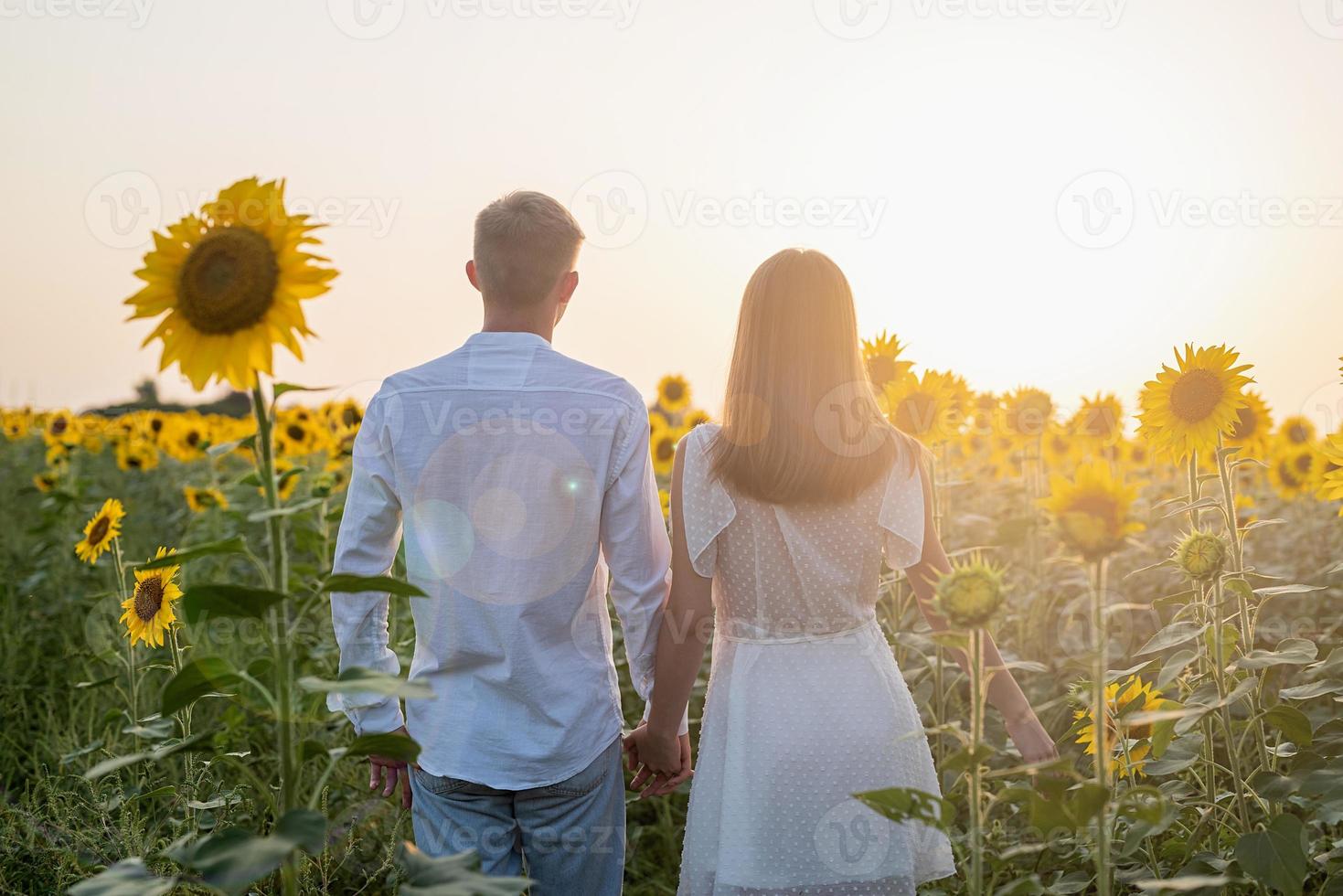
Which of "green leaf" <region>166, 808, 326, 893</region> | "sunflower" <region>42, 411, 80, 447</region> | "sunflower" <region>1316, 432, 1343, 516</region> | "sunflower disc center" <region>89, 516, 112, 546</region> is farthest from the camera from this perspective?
"sunflower" <region>42, 411, 80, 447</region>

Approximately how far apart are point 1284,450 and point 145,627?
6465 millimetres

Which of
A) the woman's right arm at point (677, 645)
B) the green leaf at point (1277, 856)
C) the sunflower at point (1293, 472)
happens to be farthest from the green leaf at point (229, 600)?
the sunflower at point (1293, 472)

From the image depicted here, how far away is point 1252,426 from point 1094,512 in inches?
93.8

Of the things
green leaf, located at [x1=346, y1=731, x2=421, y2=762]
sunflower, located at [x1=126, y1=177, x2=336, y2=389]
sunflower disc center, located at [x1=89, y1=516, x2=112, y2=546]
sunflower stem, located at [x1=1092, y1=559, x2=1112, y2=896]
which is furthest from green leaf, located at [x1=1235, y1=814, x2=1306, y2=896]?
sunflower disc center, located at [x1=89, y1=516, x2=112, y2=546]

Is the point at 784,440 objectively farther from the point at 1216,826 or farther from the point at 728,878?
the point at 1216,826

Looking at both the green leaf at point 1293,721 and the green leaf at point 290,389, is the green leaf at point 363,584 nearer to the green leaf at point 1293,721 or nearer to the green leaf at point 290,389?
the green leaf at point 290,389

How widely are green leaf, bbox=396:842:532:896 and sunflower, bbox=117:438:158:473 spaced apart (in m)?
7.68

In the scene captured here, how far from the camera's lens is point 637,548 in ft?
7.30

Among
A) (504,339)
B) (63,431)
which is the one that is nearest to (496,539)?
(504,339)

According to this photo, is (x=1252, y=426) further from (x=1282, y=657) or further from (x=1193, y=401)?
(x=1282, y=657)

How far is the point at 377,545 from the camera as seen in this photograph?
86.4 inches

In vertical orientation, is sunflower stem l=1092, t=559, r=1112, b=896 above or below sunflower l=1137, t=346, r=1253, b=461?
below

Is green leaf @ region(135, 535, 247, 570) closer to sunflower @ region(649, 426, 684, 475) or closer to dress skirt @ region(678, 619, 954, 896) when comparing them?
dress skirt @ region(678, 619, 954, 896)

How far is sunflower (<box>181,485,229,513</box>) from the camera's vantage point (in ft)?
16.7
